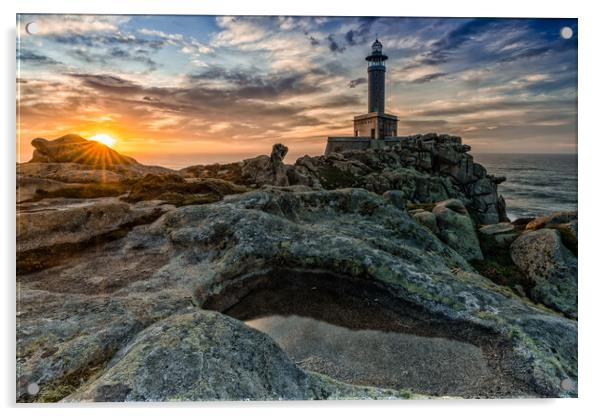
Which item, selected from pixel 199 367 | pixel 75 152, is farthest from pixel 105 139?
pixel 199 367

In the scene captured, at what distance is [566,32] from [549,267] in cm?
912

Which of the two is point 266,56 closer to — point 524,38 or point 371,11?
point 371,11

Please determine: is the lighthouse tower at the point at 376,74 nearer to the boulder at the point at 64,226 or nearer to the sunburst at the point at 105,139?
the sunburst at the point at 105,139

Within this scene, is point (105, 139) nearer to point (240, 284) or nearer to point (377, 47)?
point (240, 284)

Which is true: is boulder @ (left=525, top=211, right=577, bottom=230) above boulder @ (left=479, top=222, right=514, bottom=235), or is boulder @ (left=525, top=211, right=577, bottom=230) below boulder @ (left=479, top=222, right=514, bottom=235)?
above

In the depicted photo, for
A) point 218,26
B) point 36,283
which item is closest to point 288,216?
point 218,26

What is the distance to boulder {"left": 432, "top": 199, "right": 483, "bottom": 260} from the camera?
1720 cm

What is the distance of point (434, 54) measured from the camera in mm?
11820

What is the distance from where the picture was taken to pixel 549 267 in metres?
14.2

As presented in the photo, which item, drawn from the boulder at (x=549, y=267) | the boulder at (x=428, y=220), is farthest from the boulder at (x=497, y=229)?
the boulder at (x=428, y=220)

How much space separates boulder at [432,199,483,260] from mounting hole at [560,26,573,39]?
10.0 metres

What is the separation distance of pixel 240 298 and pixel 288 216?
6.24m

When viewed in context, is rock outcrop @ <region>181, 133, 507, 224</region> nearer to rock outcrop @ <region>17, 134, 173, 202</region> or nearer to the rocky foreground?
rock outcrop @ <region>17, 134, 173, 202</region>

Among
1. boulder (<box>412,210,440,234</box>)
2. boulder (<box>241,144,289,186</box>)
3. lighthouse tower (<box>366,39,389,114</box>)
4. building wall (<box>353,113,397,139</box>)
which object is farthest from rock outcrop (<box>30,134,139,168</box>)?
boulder (<box>412,210,440,234</box>)
